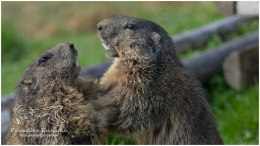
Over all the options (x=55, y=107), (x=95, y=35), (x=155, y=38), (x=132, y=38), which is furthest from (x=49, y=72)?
(x=95, y=35)

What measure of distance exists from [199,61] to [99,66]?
169 cm

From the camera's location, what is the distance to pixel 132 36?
3.68m

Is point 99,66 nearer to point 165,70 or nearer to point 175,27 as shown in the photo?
point 165,70

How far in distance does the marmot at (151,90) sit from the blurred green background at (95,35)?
0.59 m

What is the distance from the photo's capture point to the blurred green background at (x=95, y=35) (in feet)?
17.7

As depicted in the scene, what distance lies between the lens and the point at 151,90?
140 inches

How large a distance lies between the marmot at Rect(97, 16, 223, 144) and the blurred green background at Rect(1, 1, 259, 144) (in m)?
0.59

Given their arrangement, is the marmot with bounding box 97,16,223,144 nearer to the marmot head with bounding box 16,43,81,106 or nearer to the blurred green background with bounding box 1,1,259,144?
the marmot head with bounding box 16,43,81,106

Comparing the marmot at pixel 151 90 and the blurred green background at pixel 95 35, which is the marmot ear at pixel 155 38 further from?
the blurred green background at pixel 95 35

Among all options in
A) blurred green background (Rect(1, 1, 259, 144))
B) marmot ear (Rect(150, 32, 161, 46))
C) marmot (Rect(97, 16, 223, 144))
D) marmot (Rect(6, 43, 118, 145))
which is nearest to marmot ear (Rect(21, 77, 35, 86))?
marmot (Rect(6, 43, 118, 145))

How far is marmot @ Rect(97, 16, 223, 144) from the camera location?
3.50 m

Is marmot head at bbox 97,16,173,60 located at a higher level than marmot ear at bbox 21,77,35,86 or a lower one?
higher
